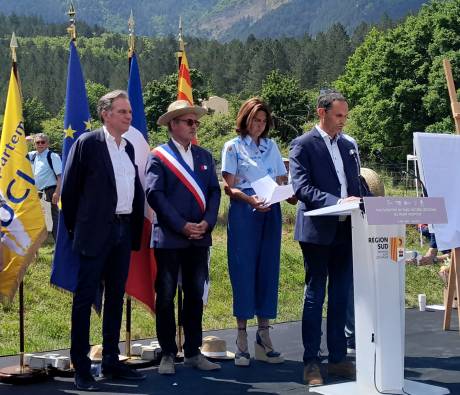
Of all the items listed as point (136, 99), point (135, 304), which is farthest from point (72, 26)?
point (135, 304)

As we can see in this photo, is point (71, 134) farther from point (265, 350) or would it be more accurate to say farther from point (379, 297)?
point (379, 297)

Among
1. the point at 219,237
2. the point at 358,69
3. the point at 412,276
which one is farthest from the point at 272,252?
the point at 358,69

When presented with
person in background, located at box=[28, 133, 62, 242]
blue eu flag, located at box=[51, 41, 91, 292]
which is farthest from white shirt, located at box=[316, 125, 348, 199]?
person in background, located at box=[28, 133, 62, 242]

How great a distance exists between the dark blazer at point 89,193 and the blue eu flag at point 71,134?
0.20 meters

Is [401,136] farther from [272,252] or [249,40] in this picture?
[249,40]

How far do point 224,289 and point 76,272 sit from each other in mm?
4833

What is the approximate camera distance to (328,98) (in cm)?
526

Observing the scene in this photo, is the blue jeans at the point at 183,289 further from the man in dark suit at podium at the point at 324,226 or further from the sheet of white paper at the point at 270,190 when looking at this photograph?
the man in dark suit at podium at the point at 324,226

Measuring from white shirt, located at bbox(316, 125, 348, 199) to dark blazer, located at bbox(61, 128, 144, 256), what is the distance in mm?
1418

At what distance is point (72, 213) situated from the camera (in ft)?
17.0

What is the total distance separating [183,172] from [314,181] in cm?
90

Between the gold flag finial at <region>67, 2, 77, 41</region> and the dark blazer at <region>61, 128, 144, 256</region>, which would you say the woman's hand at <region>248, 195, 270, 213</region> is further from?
the gold flag finial at <region>67, 2, 77, 41</region>

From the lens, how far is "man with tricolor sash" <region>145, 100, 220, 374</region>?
534cm

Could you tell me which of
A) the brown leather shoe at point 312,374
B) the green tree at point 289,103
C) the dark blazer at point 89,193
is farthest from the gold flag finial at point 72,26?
the green tree at point 289,103
